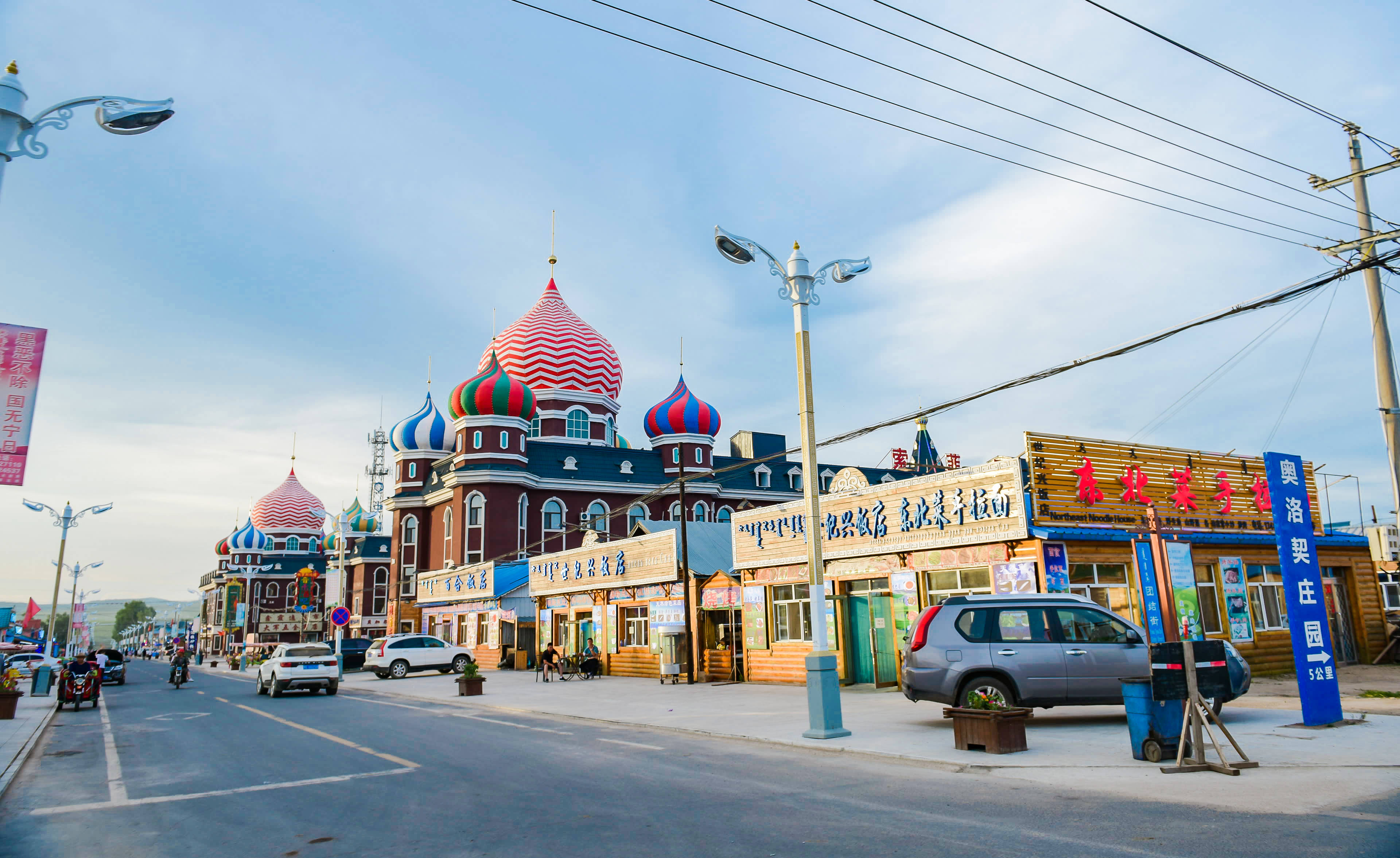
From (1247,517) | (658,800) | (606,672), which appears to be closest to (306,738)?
(658,800)

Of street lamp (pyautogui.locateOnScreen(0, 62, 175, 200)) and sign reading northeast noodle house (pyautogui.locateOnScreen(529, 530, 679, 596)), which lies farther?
sign reading northeast noodle house (pyautogui.locateOnScreen(529, 530, 679, 596))

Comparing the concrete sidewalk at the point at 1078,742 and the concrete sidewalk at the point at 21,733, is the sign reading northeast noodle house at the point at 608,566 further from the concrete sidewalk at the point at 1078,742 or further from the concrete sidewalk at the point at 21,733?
the concrete sidewalk at the point at 21,733

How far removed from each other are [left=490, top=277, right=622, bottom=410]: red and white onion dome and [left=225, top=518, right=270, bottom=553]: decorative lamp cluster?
50.7 meters

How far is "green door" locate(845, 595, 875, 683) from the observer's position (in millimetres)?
21406

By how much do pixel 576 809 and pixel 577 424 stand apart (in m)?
51.5

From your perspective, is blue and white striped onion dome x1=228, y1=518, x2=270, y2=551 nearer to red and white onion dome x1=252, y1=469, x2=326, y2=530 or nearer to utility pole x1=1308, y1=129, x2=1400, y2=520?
red and white onion dome x1=252, y1=469, x2=326, y2=530

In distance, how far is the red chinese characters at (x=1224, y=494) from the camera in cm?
2052

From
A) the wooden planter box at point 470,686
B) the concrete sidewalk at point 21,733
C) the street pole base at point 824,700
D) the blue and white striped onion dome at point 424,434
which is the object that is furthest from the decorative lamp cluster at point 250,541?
the street pole base at point 824,700

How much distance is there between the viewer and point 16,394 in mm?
8938

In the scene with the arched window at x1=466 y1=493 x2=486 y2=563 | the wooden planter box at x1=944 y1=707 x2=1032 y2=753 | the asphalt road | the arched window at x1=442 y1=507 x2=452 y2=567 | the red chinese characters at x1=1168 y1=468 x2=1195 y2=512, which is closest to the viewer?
the asphalt road

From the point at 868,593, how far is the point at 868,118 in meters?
12.8

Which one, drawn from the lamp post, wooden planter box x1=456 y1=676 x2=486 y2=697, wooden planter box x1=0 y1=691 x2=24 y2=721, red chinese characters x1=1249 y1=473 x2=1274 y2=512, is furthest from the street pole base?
wooden planter box x1=0 y1=691 x2=24 y2=721

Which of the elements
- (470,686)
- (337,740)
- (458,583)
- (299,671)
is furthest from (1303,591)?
(458,583)

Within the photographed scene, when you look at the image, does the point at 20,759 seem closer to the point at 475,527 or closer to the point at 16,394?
the point at 16,394
